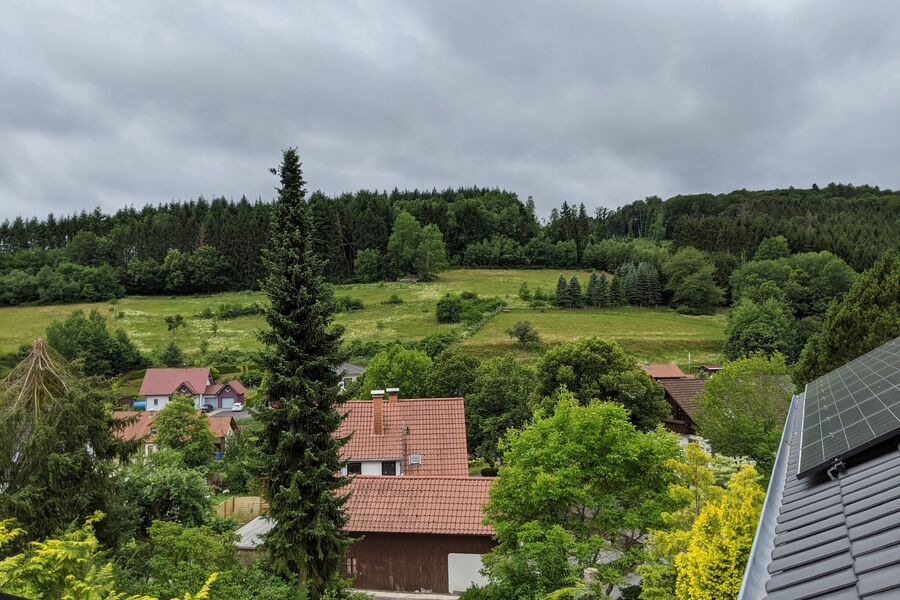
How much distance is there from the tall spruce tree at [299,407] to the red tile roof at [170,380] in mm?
48227

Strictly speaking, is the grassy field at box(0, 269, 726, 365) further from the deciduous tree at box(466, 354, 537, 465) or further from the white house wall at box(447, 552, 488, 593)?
the white house wall at box(447, 552, 488, 593)

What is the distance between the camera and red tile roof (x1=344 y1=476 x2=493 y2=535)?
20.0 m

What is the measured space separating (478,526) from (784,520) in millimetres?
15073

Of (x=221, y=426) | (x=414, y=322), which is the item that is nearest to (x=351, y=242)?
(x=414, y=322)

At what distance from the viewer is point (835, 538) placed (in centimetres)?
482

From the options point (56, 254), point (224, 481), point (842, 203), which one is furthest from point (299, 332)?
point (842, 203)

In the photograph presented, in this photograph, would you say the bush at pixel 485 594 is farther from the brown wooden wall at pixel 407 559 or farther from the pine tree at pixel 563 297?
the pine tree at pixel 563 297

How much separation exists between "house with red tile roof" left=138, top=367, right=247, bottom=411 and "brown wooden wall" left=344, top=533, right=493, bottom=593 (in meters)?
41.8

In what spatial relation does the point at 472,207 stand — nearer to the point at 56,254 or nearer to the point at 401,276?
the point at 401,276

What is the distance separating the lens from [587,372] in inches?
1300

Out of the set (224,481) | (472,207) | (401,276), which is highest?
(472,207)

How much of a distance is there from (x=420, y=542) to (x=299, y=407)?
9.00 meters

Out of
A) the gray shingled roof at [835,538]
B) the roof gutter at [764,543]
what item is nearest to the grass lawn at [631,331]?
the roof gutter at [764,543]

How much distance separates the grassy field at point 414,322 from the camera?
64250 mm
